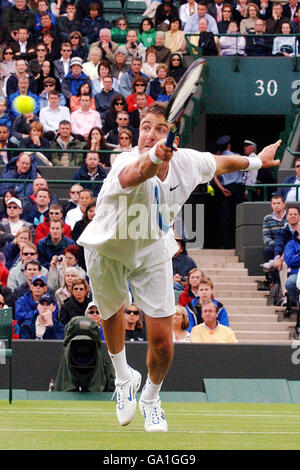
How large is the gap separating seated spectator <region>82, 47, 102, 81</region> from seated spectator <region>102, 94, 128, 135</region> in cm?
143

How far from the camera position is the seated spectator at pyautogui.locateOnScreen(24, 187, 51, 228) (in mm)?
15695

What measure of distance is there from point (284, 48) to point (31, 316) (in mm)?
9535

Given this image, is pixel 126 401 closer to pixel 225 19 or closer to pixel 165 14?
pixel 225 19

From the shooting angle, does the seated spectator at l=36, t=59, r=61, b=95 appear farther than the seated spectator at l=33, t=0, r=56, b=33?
No

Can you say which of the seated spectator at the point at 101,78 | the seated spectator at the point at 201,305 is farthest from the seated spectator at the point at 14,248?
the seated spectator at the point at 101,78

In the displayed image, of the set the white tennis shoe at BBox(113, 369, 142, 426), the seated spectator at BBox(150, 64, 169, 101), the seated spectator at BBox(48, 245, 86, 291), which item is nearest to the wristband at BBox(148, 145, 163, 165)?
the white tennis shoe at BBox(113, 369, 142, 426)

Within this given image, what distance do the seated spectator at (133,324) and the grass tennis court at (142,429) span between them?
7.15 ft

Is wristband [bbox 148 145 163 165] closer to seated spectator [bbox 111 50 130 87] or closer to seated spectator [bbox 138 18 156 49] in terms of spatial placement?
seated spectator [bbox 111 50 130 87]

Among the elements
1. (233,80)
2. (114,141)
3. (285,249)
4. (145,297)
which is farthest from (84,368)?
(233,80)

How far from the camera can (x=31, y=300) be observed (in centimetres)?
1377

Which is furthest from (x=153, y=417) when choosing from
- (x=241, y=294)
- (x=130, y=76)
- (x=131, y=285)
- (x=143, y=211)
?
(x=130, y=76)

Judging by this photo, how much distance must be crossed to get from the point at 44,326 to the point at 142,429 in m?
6.03

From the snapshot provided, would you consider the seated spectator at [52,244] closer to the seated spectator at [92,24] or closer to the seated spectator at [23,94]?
the seated spectator at [23,94]
